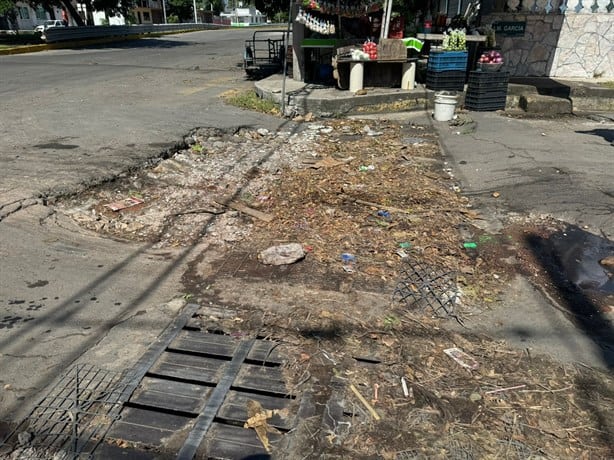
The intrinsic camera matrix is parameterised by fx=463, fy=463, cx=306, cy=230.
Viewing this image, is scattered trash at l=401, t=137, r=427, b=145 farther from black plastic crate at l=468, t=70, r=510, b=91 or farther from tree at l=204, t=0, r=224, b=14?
tree at l=204, t=0, r=224, b=14

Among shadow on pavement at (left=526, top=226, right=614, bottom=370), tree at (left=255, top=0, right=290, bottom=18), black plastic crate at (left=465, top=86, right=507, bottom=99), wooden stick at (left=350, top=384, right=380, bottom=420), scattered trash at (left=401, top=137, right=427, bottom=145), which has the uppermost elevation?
tree at (left=255, top=0, right=290, bottom=18)

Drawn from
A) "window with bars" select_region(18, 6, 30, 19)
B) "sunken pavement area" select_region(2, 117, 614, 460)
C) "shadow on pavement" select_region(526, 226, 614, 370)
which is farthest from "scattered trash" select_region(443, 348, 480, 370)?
"window with bars" select_region(18, 6, 30, 19)

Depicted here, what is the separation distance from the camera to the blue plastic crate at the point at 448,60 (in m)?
11.0

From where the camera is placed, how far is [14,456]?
2.43m

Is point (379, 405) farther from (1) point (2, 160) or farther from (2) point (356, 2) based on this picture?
(2) point (356, 2)

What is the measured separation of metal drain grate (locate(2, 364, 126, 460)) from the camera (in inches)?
97.5

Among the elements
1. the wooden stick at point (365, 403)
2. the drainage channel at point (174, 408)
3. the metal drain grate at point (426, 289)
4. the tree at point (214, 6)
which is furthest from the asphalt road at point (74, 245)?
the tree at point (214, 6)

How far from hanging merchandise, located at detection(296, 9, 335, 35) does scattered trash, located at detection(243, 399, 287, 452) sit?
391 inches

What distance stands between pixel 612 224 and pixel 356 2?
8213mm

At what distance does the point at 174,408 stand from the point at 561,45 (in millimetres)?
13867

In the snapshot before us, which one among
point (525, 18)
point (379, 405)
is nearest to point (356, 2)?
point (525, 18)

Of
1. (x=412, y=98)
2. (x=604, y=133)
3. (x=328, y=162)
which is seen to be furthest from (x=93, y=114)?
(x=604, y=133)

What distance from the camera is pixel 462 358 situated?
321 cm

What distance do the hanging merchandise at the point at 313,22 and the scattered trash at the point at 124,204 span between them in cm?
709
